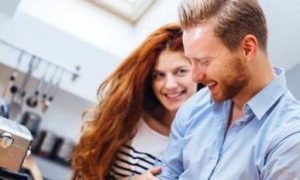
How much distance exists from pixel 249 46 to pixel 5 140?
1.98ft

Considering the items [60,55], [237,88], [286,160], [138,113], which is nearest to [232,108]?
[237,88]

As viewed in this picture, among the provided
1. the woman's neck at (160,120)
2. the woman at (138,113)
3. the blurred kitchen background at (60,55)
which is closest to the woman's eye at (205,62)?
the woman at (138,113)

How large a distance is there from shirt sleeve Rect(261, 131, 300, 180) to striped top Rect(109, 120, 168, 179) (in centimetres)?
58

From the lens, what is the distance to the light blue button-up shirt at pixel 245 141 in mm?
822

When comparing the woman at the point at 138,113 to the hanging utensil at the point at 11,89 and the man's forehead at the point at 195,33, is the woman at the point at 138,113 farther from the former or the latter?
the hanging utensil at the point at 11,89

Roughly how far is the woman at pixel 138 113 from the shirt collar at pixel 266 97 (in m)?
0.47

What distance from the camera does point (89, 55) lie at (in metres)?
2.34

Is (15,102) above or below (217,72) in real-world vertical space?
below

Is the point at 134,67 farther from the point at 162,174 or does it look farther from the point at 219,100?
the point at 219,100

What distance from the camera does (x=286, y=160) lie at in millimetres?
808

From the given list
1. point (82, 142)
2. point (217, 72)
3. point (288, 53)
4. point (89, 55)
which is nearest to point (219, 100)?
point (217, 72)

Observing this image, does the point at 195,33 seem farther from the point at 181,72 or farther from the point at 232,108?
the point at 181,72

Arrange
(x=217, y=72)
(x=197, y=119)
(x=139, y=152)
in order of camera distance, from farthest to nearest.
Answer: (x=139, y=152)
(x=197, y=119)
(x=217, y=72)

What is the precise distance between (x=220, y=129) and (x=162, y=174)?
24cm
